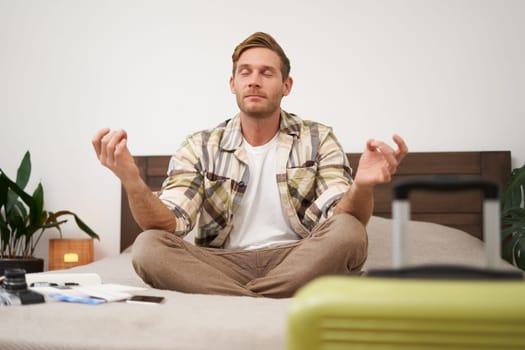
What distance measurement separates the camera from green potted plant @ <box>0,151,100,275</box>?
268 centimetres

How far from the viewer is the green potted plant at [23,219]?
2678 mm

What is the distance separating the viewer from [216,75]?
9.52 ft

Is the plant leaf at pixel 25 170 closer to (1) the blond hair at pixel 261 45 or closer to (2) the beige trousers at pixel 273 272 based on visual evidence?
(1) the blond hair at pixel 261 45

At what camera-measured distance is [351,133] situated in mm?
2729

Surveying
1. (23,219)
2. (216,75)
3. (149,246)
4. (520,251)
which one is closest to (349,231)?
(149,246)

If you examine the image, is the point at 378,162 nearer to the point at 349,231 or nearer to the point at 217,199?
the point at 349,231

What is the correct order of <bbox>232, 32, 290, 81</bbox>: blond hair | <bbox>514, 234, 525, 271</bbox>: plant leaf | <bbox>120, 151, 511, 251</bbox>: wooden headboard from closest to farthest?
<bbox>232, 32, 290, 81</bbox>: blond hair, <bbox>514, 234, 525, 271</bbox>: plant leaf, <bbox>120, 151, 511, 251</bbox>: wooden headboard

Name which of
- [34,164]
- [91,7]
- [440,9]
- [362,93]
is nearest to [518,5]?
[440,9]

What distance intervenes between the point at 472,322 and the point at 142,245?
1.11 metres

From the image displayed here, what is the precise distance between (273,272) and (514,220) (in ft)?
4.26

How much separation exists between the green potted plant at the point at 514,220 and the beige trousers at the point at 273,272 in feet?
3.50

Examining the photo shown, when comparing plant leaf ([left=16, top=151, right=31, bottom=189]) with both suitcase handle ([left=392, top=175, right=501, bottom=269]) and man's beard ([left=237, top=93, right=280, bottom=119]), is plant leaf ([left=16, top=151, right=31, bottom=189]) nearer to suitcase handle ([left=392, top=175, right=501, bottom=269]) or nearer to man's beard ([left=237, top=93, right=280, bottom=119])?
man's beard ([left=237, top=93, right=280, bottom=119])

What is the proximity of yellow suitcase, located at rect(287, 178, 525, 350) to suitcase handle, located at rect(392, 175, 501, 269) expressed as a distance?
2.2 inches

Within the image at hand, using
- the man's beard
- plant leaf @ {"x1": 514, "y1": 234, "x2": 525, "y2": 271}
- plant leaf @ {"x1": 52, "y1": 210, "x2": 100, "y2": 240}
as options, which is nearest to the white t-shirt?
the man's beard
